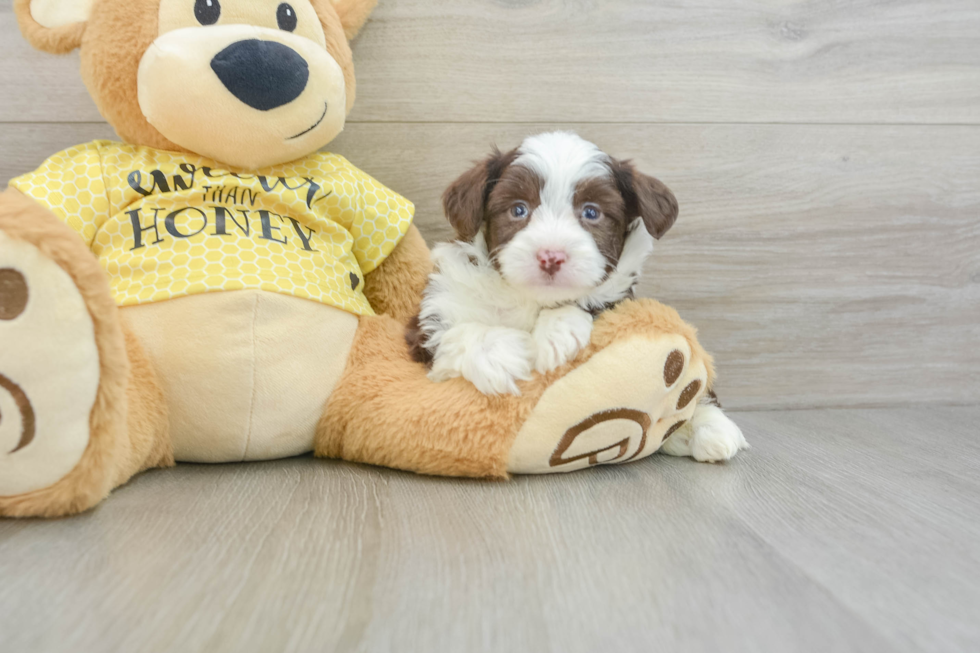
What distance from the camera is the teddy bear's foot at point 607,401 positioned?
1.09 meters

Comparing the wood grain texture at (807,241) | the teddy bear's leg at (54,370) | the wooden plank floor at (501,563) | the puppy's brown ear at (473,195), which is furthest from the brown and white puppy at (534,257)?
the teddy bear's leg at (54,370)

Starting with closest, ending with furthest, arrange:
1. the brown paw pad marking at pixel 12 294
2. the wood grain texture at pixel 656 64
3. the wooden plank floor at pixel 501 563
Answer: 1. the wooden plank floor at pixel 501 563
2. the brown paw pad marking at pixel 12 294
3. the wood grain texture at pixel 656 64

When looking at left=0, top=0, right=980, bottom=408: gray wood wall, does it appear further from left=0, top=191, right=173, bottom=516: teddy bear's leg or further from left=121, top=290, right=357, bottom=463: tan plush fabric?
left=0, top=191, right=173, bottom=516: teddy bear's leg

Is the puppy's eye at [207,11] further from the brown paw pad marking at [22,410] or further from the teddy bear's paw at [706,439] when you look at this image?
the teddy bear's paw at [706,439]

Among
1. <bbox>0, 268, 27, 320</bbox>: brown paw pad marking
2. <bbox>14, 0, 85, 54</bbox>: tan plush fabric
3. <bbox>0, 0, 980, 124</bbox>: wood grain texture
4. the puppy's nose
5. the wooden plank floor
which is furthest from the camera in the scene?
<bbox>0, 0, 980, 124</bbox>: wood grain texture

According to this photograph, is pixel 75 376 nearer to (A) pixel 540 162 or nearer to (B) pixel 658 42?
(A) pixel 540 162

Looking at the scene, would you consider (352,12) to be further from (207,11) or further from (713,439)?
(713,439)

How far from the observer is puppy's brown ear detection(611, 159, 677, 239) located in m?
1.13

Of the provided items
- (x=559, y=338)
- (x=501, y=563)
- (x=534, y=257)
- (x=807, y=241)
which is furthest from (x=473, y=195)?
(x=807, y=241)

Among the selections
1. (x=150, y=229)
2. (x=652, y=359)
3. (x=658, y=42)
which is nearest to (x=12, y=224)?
(x=150, y=229)

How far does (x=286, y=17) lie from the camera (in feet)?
3.87

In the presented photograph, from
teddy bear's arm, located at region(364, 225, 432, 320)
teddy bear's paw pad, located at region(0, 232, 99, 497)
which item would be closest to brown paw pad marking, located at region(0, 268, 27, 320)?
teddy bear's paw pad, located at region(0, 232, 99, 497)

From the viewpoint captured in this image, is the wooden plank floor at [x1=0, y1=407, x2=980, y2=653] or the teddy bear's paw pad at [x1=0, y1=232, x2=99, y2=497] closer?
the wooden plank floor at [x1=0, y1=407, x2=980, y2=653]

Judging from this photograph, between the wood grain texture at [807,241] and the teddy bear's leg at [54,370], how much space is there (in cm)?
75
